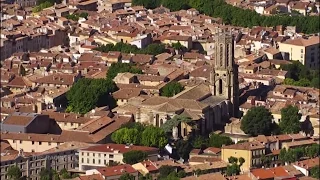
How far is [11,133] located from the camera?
2786 centimetres

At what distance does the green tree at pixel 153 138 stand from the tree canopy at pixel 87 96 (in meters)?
2.95

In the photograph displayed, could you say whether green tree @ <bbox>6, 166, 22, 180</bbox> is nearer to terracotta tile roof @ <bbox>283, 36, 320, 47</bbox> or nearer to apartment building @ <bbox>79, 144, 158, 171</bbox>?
apartment building @ <bbox>79, 144, 158, 171</bbox>

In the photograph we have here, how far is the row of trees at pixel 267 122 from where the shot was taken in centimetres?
2942

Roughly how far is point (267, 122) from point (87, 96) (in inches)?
153

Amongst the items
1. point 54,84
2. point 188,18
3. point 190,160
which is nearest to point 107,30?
point 188,18

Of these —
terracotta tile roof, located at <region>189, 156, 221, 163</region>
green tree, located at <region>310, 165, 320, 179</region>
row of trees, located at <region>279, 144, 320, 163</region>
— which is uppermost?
terracotta tile roof, located at <region>189, 156, 221, 163</region>

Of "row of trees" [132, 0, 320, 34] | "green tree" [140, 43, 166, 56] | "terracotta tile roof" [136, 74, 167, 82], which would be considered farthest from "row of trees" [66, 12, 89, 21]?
"terracotta tile roof" [136, 74, 167, 82]

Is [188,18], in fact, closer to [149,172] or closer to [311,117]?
[311,117]

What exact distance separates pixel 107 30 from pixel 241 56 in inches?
178

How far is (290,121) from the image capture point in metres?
29.8

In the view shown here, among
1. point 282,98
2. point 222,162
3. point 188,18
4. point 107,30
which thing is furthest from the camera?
point 188,18

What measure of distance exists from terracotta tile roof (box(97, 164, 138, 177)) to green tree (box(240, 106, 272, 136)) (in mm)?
4169

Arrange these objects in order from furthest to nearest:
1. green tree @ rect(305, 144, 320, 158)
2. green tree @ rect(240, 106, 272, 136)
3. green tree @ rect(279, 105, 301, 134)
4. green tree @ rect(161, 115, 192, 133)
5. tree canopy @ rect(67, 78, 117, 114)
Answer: tree canopy @ rect(67, 78, 117, 114) < green tree @ rect(279, 105, 301, 134) < green tree @ rect(240, 106, 272, 136) < green tree @ rect(161, 115, 192, 133) < green tree @ rect(305, 144, 320, 158)

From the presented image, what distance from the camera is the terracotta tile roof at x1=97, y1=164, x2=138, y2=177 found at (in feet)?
83.6
